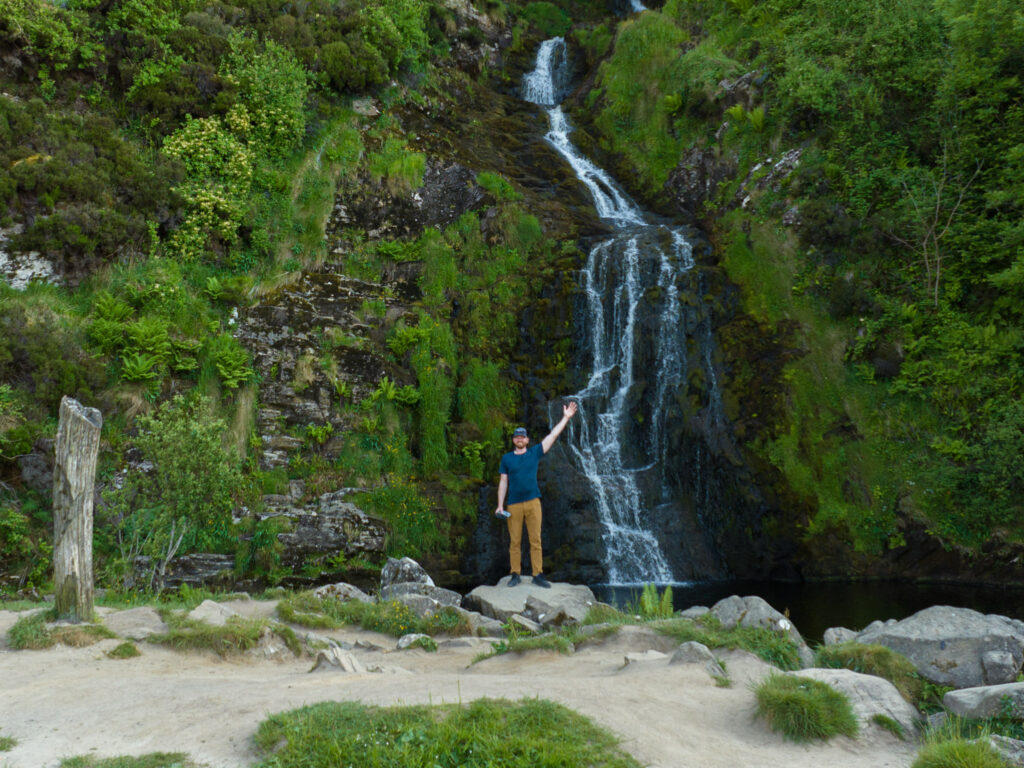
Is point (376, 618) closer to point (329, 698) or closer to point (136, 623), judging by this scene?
point (136, 623)

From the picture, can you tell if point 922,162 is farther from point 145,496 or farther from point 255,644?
point 145,496

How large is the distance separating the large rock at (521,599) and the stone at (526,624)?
1.50ft

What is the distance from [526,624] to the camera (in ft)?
28.8

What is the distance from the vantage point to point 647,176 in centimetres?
2439

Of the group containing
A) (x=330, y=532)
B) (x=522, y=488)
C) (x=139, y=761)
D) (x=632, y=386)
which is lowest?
(x=139, y=761)

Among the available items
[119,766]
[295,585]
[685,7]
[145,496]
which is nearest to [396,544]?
[295,585]

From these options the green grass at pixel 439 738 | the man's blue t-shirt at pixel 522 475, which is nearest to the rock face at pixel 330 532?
the man's blue t-shirt at pixel 522 475

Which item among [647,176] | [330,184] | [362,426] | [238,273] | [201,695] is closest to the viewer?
[201,695]

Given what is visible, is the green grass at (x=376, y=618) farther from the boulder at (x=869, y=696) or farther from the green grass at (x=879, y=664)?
the boulder at (x=869, y=696)

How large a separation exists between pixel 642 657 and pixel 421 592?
5.14 metres

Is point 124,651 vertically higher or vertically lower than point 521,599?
higher

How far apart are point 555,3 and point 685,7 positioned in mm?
12256

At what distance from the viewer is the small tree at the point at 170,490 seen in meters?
11.2

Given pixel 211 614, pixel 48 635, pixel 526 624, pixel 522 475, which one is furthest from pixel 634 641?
pixel 48 635
